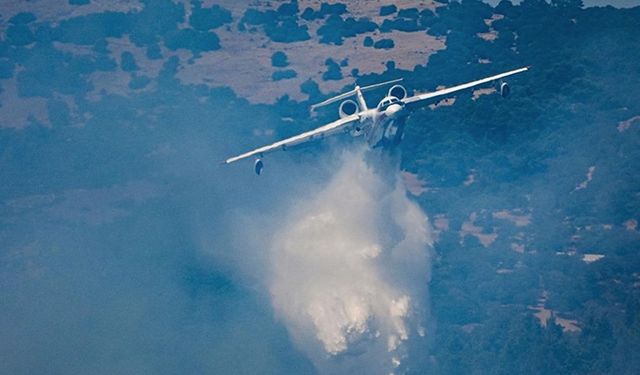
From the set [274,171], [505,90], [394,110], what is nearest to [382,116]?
[394,110]

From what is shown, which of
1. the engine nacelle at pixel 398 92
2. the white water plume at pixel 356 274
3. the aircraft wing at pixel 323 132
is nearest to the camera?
the engine nacelle at pixel 398 92

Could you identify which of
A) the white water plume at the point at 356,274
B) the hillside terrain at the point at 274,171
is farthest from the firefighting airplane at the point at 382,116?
the hillside terrain at the point at 274,171

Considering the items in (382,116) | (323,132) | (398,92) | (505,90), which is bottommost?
(323,132)

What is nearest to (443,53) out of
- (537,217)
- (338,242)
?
(537,217)

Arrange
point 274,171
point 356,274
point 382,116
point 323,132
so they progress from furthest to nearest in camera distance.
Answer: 1. point 274,171
2. point 356,274
3. point 323,132
4. point 382,116

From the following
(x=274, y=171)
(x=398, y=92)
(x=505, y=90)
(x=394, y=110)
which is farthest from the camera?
(x=274, y=171)

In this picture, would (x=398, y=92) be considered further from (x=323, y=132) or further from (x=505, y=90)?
(x=505, y=90)

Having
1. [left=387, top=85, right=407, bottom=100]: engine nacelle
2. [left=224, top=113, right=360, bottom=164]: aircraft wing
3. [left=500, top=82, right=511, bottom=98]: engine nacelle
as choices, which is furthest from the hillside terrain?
[left=500, top=82, right=511, bottom=98]: engine nacelle

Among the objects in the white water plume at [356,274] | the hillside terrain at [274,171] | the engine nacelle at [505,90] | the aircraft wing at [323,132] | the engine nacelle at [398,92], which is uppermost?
the engine nacelle at [505,90]

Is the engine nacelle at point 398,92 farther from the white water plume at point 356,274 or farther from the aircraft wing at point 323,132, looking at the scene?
the white water plume at point 356,274

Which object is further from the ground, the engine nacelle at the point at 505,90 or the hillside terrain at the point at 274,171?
the engine nacelle at the point at 505,90

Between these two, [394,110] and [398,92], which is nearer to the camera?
[394,110]
